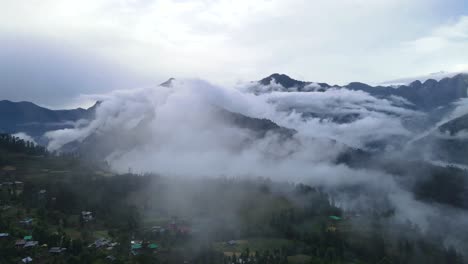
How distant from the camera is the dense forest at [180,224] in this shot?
335 ft

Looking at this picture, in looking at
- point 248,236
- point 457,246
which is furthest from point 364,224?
point 248,236

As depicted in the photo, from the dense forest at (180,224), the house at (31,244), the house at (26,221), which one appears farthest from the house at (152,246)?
the house at (26,221)

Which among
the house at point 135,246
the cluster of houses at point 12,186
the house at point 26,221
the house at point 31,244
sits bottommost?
the house at point 135,246

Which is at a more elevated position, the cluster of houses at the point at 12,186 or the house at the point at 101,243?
the cluster of houses at the point at 12,186

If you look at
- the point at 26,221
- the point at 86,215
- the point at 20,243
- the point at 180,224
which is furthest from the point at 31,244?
the point at 180,224

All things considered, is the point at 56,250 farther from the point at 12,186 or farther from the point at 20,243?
the point at 12,186

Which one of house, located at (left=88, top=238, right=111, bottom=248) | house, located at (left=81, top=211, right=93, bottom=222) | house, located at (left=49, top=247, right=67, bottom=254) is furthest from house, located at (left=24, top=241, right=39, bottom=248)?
house, located at (left=81, top=211, right=93, bottom=222)

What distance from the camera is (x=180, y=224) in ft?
452

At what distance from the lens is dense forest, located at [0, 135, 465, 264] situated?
102062 millimetres

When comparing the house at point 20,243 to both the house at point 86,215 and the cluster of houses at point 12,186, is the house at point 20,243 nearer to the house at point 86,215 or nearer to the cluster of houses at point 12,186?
the house at point 86,215

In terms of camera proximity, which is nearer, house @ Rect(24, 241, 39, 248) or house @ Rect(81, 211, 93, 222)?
house @ Rect(24, 241, 39, 248)

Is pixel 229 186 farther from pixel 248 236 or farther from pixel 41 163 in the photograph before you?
pixel 41 163

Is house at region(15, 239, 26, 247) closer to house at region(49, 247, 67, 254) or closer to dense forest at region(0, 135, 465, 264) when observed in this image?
dense forest at region(0, 135, 465, 264)

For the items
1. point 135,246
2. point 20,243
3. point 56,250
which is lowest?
point 135,246
